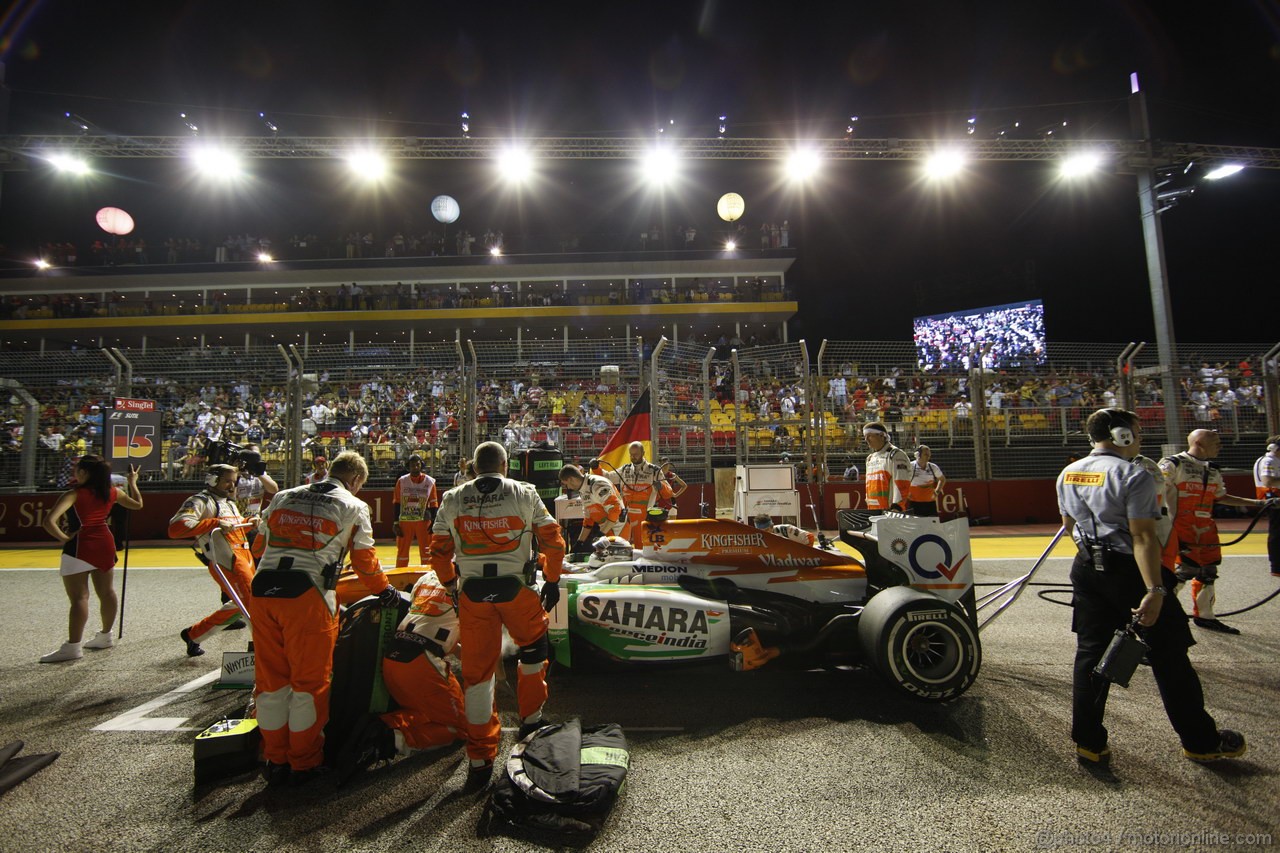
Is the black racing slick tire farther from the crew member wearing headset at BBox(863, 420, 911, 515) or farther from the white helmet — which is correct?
the crew member wearing headset at BBox(863, 420, 911, 515)

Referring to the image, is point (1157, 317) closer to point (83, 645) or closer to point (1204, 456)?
point (1204, 456)

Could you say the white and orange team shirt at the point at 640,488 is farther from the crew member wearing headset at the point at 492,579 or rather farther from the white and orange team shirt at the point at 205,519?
the crew member wearing headset at the point at 492,579

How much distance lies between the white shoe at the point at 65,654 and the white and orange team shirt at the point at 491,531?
369cm

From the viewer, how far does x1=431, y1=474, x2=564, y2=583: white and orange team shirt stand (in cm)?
303

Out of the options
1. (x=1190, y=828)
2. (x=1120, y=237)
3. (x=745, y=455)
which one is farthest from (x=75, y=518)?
(x=1120, y=237)

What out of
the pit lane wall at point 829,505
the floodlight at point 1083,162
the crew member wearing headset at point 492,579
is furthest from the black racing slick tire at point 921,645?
the floodlight at point 1083,162

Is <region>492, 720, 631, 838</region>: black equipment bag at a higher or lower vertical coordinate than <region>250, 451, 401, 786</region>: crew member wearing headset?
lower

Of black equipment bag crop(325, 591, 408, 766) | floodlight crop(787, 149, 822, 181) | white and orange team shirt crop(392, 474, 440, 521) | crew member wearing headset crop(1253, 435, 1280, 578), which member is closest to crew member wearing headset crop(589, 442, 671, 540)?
white and orange team shirt crop(392, 474, 440, 521)

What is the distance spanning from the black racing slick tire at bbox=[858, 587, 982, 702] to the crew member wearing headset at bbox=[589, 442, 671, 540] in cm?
393

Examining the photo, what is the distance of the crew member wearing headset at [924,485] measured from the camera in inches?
298

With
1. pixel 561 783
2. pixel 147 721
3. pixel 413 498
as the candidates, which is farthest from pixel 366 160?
pixel 561 783

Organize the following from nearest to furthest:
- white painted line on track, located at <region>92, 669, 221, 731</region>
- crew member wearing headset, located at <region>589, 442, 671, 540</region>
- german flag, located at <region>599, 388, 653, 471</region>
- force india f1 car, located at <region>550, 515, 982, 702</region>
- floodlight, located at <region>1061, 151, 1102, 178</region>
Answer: white painted line on track, located at <region>92, 669, 221, 731</region> < force india f1 car, located at <region>550, 515, 982, 702</region> < crew member wearing headset, located at <region>589, 442, 671, 540</region> < german flag, located at <region>599, 388, 653, 471</region> < floodlight, located at <region>1061, 151, 1102, 178</region>

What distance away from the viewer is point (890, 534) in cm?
403

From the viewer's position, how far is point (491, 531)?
303 cm
